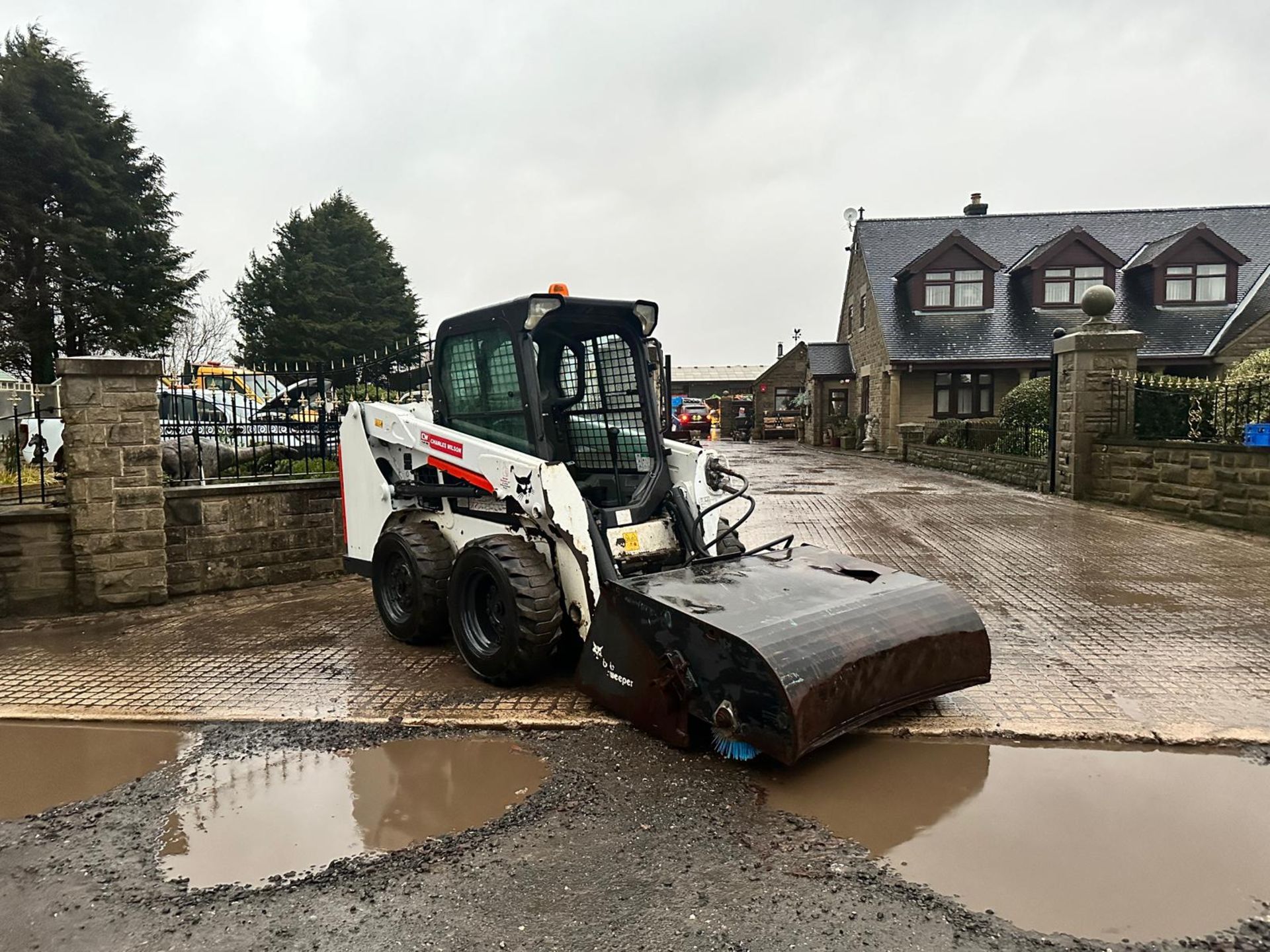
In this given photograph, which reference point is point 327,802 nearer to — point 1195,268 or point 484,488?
point 484,488

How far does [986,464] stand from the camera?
17.4m

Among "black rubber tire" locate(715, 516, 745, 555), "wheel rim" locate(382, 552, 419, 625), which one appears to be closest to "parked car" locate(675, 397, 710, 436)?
"wheel rim" locate(382, 552, 419, 625)

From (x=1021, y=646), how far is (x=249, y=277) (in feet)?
145

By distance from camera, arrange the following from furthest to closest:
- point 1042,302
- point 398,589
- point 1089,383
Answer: point 1042,302, point 1089,383, point 398,589

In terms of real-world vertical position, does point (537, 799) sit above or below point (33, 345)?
below

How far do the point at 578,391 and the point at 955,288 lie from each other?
82.2ft

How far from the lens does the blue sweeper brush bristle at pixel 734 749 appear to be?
12.2ft

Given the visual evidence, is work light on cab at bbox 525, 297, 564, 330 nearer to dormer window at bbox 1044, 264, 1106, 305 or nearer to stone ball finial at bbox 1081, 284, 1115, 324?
stone ball finial at bbox 1081, 284, 1115, 324

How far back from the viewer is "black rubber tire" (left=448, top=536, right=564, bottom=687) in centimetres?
448

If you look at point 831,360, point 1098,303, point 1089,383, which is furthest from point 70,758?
point 831,360

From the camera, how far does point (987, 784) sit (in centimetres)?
359

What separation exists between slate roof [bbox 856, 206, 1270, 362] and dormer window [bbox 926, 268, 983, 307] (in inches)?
15.4

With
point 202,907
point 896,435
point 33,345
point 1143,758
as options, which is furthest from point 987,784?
point 33,345

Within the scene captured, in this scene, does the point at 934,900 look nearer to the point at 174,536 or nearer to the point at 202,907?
the point at 202,907
